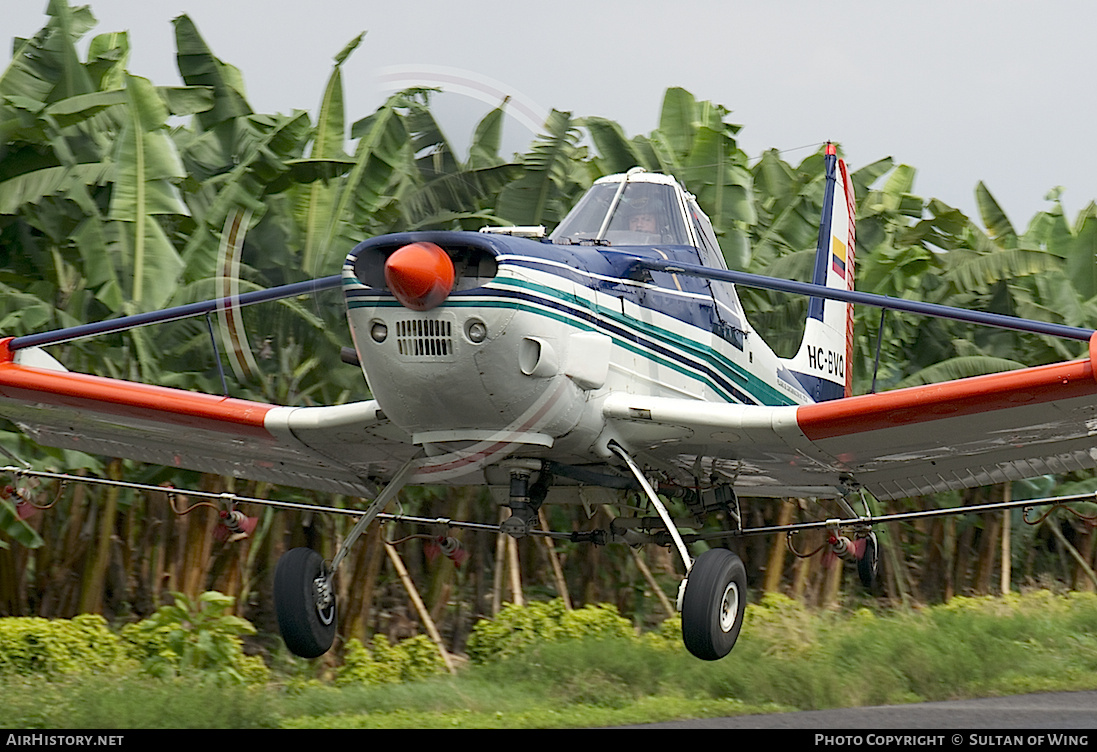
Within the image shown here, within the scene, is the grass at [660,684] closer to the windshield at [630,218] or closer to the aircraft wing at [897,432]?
the aircraft wing at [897,432]

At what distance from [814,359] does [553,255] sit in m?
4.99

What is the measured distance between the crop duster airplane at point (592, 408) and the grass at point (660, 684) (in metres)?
2.04

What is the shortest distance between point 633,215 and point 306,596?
3.44 m

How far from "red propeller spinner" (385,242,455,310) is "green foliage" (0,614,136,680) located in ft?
21.2

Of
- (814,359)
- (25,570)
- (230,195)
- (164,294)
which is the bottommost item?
(25,570)

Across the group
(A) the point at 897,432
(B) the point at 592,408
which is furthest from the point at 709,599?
(A) the point at 897,432

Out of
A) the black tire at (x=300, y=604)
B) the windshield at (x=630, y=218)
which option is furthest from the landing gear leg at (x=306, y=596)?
the windshield at (x=630, y=218)

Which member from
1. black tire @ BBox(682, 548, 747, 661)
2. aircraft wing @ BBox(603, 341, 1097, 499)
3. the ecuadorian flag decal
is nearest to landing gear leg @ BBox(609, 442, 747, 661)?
black tire @ BBox(682, 548, 747, 661)

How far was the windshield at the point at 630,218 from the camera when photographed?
8062 mm

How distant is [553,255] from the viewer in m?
6.89

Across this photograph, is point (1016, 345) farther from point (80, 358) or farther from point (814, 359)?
point (80, 358)

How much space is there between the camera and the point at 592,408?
7.34m

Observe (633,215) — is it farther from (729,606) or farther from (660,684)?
(660,684)

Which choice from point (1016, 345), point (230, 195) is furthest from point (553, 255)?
point (1016, 345)
